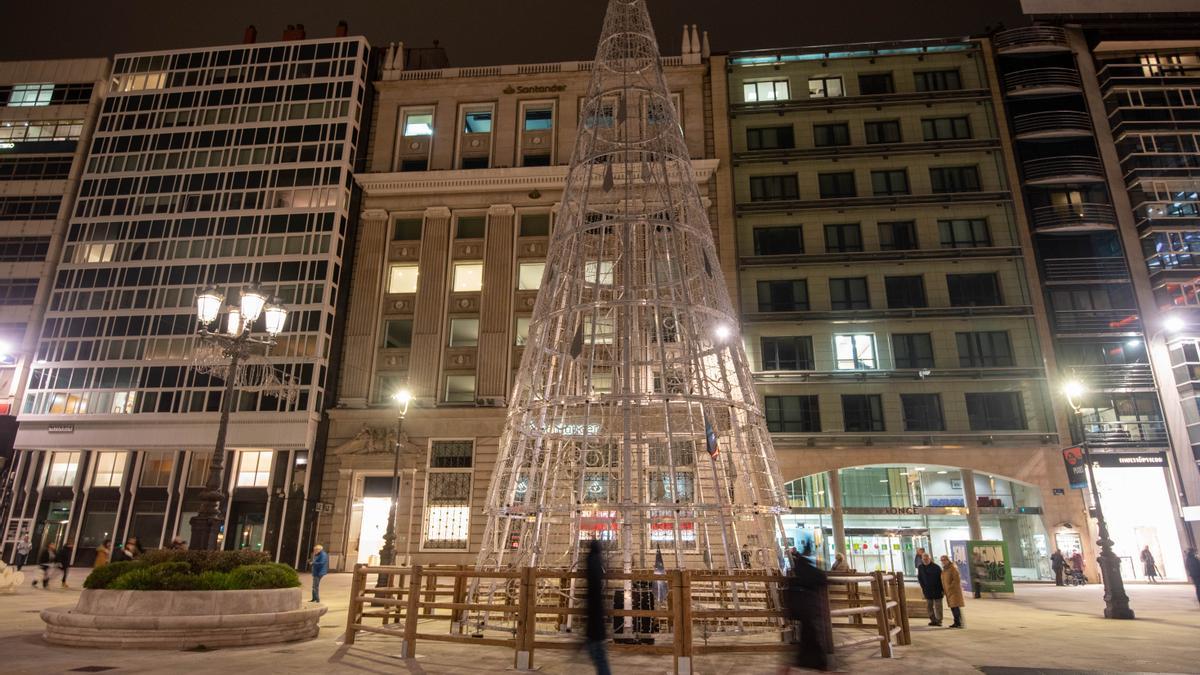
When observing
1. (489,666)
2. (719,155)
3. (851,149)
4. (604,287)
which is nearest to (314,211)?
(719,155)

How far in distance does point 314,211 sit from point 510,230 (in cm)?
1211

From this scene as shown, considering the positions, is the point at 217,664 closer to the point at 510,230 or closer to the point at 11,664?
the point at 11,664

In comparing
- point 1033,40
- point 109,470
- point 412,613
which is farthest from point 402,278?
point 1033,40

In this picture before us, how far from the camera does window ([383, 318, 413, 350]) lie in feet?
127

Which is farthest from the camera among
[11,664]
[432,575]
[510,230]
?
[510,230]

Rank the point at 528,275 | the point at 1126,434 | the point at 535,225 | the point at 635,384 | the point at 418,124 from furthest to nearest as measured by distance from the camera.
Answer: the point at 418,124, the point at 535,225, the point at 528,275, the point at 1126,434, the point at 635,384

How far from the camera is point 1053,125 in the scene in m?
39.4

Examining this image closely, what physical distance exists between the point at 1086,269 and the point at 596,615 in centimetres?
4096

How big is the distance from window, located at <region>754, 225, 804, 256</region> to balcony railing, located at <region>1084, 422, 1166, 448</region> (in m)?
18.0

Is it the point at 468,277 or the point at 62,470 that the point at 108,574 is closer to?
the point at 468,277

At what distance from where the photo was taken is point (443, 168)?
4162 cm

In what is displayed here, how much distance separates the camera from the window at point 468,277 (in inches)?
1551

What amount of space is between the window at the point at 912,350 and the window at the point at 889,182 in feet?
30.1

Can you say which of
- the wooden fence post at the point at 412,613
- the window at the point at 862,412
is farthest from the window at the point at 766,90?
the wooden fence post at the point at 412,613
